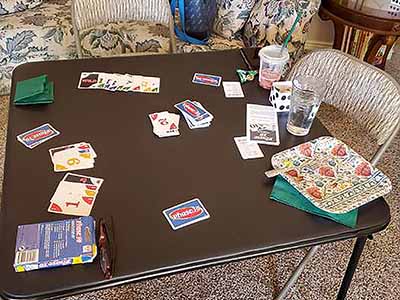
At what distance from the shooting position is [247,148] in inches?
51.3

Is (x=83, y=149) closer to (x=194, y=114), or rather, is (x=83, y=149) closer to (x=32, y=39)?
(x=194, y=114)

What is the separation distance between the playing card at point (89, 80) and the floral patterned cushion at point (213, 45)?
95cm

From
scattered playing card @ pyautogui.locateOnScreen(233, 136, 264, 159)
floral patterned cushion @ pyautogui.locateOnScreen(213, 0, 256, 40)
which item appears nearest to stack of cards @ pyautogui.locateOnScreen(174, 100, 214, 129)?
scattered playing card @ pyautogui.locateOnScreen(233, 136, 264, 159)

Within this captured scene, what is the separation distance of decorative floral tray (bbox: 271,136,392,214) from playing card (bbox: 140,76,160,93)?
51 cm

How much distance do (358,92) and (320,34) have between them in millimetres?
2046

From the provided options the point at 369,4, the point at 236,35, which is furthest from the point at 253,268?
the point at 369,4

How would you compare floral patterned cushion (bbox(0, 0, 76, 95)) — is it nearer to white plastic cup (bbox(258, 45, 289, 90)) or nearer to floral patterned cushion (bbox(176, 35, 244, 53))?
floral patterned cushion (bbox(176, 35, 244, 53))

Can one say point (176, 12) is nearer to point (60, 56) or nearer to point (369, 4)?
point (60, 56)

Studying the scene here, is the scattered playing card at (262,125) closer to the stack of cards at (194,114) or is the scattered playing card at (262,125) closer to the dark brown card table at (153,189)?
the dark brown card table at (153,189)

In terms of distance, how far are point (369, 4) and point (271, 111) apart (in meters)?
1.55

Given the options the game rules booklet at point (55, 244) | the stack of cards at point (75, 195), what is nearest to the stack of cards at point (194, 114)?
the stack of cards at point (75, 195)

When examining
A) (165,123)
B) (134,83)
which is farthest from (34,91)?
(165,123)

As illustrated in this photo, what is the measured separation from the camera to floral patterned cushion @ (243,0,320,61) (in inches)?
→ 97.9

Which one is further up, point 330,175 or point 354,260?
point 330,175
